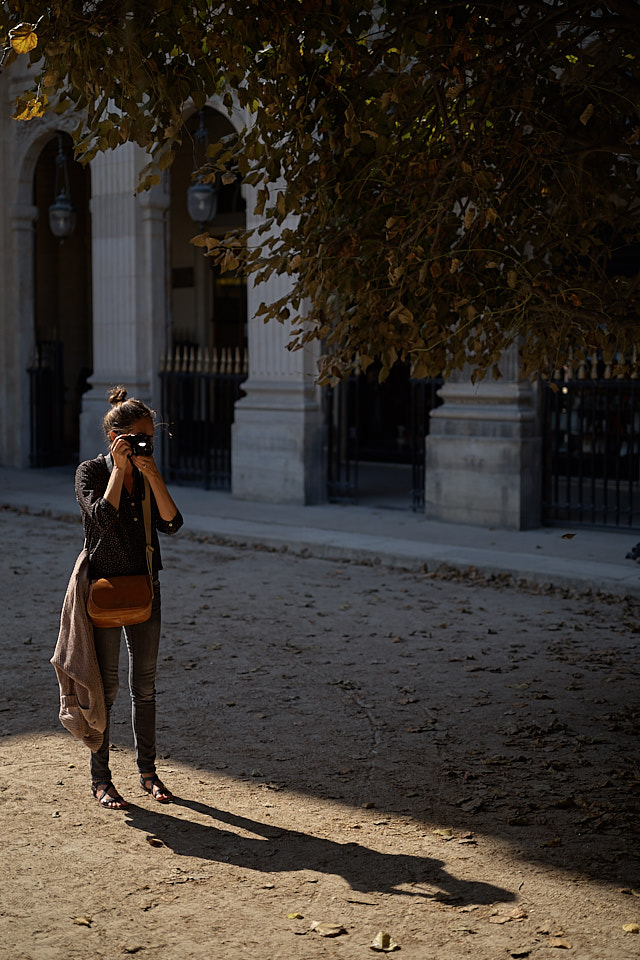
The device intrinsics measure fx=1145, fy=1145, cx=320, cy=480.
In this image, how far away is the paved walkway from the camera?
11.0 m

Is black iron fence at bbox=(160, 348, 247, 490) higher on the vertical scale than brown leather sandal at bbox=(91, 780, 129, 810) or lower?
higher

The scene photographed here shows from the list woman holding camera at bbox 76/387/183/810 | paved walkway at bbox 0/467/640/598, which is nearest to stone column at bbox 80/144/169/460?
paved walkway at bbox 0/467/640/598

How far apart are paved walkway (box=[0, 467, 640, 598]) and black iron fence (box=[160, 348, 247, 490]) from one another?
879 millimetres

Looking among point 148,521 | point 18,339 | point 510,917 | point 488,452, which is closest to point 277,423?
point 488,452

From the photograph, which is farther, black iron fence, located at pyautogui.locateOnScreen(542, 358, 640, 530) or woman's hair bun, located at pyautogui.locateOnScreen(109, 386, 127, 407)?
black iron fence, located at pyautogui.locateOnScreen(542, 358, 640, 530)

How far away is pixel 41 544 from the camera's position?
43.0 feet

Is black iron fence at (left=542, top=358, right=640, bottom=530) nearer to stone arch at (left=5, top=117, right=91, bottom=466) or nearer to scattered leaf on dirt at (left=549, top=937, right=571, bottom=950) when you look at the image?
scattered leaf on dirt at (left=549, top=937, right=571, bottom=950)

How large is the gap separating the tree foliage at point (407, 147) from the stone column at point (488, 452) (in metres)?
6.77

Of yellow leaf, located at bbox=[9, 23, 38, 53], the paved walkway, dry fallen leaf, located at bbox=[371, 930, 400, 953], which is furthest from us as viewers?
the paved walkway

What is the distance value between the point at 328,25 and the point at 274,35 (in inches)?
11.6

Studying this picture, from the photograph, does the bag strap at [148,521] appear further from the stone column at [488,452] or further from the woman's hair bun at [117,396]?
the stone column at [488,452]

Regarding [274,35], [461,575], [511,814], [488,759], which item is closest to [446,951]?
[511,814]

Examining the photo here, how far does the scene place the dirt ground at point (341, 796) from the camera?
13.3 ft

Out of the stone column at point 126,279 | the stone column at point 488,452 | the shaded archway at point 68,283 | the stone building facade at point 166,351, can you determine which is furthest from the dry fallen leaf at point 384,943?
the shaded archway at point 68,283
